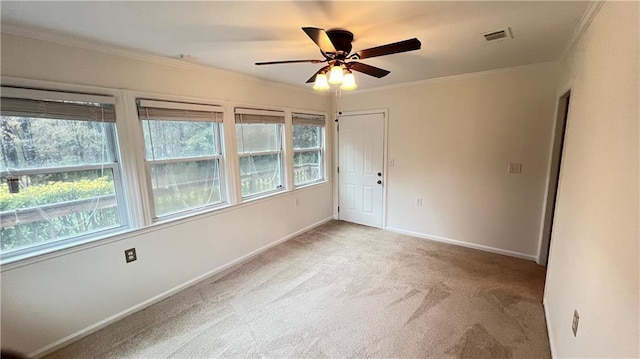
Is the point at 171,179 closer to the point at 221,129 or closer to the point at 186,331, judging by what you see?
the point at 221,129

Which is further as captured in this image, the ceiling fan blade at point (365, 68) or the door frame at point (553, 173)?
the door frame at point (553, 173)

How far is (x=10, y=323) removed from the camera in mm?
1827

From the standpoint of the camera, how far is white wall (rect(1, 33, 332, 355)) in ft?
6.05

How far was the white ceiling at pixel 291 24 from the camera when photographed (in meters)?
1.55

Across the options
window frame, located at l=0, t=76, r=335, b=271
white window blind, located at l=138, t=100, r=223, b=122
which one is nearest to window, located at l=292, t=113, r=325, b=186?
window frame, located at l=0, t=76, r=335, b=271

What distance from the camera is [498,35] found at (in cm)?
203

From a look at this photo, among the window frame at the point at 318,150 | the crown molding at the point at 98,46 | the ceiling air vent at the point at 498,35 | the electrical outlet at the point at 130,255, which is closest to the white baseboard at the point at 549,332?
the ceiling air vent at the point at 498,35

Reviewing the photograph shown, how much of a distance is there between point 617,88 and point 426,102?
8.48 ft

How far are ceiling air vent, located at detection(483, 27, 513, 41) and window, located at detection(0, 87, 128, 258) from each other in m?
3.05

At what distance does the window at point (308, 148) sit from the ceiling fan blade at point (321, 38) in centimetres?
222

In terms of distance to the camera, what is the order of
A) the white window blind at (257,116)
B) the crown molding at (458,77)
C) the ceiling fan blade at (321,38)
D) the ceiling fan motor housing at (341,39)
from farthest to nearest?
the white window blind at (257,116), the crown molding at (458,77), the ceiling fan motor housing at (341,39), the ceiling fan blade at (321,38)

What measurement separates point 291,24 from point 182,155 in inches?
70.1

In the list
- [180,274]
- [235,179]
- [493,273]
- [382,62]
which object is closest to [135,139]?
[235,179]

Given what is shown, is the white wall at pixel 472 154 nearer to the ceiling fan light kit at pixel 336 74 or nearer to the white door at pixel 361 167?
the white door at pixel 361 167
